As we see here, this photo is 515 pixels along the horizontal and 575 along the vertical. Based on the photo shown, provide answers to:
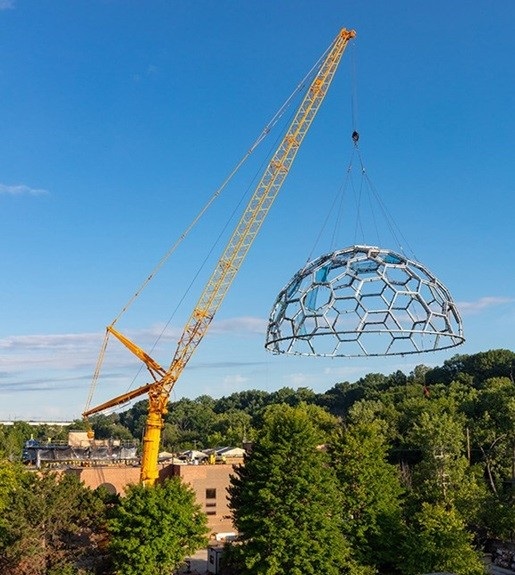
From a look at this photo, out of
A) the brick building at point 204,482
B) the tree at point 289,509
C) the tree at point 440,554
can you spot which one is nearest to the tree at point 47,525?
the tree at point 289,509

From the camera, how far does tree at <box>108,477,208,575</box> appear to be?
3400 cm

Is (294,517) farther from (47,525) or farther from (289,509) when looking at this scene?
(47,525)

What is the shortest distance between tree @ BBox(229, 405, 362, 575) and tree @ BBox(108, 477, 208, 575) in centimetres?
299

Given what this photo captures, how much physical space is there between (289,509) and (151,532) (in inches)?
293

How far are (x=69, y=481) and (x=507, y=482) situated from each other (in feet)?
127

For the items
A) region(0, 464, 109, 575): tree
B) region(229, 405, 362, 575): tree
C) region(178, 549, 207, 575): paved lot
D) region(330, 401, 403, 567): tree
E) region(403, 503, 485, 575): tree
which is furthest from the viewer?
region(178, 549, 207, 575): paved lot

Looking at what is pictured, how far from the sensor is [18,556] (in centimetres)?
3559

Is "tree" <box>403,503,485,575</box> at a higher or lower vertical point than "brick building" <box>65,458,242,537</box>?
lower

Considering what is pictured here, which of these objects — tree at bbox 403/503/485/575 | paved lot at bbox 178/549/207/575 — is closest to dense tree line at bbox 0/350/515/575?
tree at bbox 403/503/485/575

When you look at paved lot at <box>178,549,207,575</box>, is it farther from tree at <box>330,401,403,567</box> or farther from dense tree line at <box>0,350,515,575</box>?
tree at <box>330,401,403,567</box>

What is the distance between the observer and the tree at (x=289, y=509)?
3192 centimetres

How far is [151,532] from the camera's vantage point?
34594 millimetres

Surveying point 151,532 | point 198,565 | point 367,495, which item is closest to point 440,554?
point 367,495

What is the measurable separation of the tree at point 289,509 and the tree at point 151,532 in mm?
2994
